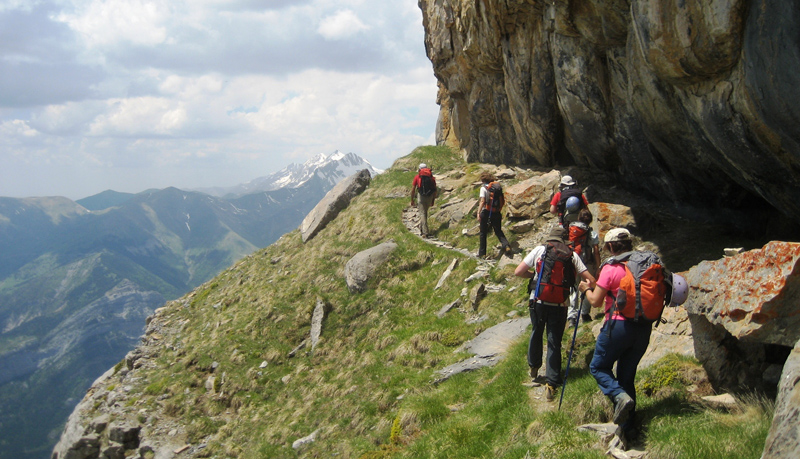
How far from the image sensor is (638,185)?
19938 millimetres

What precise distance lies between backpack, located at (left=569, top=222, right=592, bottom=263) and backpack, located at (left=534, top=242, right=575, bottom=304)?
2422 millimetres

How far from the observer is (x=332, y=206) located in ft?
120

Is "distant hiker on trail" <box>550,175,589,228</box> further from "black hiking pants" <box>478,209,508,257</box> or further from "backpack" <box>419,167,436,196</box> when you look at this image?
"backpack" <box>419,167,436,196</box>

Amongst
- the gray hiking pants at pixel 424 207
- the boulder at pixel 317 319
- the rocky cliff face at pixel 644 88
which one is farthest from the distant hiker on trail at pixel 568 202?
the boulder at pixel 317 319

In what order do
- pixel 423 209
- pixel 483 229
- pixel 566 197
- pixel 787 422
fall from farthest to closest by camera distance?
pixel 423 209 < pixel 483 229 < pixel 566 197 < pixel 787 422

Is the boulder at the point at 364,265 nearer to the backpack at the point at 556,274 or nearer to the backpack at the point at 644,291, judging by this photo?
the backpack at the point at 556,274

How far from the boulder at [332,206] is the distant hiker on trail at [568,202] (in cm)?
2402

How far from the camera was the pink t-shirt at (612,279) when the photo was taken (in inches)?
285

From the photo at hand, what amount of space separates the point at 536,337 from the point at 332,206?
28.6 metres

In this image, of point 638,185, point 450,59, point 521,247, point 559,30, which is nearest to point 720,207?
point 638,185

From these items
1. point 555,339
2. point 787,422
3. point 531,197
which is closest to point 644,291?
point 787,422

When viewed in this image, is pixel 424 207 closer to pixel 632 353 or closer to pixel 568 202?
pixel 568 202

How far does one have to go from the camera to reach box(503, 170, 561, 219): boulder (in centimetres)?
2109

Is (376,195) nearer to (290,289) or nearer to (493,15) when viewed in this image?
(290,289)
